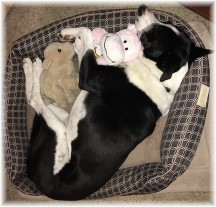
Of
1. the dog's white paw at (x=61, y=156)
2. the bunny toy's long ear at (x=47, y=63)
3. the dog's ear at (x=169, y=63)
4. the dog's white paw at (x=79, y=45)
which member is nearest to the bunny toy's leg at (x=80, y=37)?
the dog's white paw at (x=79, y=45)

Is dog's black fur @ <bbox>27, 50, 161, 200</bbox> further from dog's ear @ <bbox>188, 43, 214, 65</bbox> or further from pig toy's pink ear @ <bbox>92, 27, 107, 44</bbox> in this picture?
dog's ear @ <bbox>188, 43, 214, 65</bbox>

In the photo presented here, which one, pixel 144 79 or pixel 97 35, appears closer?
pixel 144 79

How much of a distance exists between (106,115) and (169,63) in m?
0.64

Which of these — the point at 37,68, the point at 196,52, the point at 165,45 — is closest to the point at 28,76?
the point at 37,68

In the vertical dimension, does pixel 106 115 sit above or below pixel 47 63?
below

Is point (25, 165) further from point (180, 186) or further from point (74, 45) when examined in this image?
point (180, 186)

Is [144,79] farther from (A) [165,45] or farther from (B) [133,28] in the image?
(B) [133,28]

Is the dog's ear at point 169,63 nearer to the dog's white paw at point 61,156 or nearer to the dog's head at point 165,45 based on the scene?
the dog's head at point 165,45

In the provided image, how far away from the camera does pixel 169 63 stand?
2.56 m

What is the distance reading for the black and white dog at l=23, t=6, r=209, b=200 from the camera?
267 centimetres

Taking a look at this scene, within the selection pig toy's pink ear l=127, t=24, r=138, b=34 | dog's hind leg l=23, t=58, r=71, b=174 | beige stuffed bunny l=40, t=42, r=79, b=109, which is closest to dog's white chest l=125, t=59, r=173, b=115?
pig toy's pink ear l=127, t=24, r=138, b=34

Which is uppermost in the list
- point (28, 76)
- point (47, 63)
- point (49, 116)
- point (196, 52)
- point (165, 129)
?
point (196, 52)

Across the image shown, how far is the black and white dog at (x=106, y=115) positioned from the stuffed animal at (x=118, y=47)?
0.20ft

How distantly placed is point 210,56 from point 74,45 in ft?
4.15
